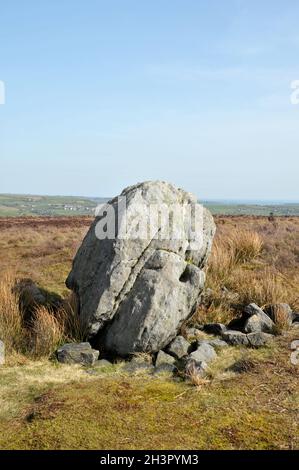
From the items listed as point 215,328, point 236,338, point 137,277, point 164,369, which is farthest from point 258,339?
point 137,277

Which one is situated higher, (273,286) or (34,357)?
(273,286)

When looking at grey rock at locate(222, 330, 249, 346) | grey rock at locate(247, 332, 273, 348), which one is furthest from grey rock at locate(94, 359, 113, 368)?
grey rock at locate(247, 332, 273, 348)

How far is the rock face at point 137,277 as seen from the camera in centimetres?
946

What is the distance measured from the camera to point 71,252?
1903 cm

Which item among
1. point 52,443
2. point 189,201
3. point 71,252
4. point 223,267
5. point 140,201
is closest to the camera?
point 52,443

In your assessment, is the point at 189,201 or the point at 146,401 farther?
the point at 189,201

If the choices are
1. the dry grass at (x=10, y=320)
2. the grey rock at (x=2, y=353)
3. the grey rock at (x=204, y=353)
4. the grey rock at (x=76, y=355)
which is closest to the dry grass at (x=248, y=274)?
the grey rock at (x=204, y=353)

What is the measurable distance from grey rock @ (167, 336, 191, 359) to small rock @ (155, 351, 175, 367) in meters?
0.17

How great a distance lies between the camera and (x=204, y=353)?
362 inches

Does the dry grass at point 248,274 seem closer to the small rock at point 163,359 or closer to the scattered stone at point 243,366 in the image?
the small rock at point 163,359

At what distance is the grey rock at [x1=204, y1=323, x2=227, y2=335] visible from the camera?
10.7 meters
